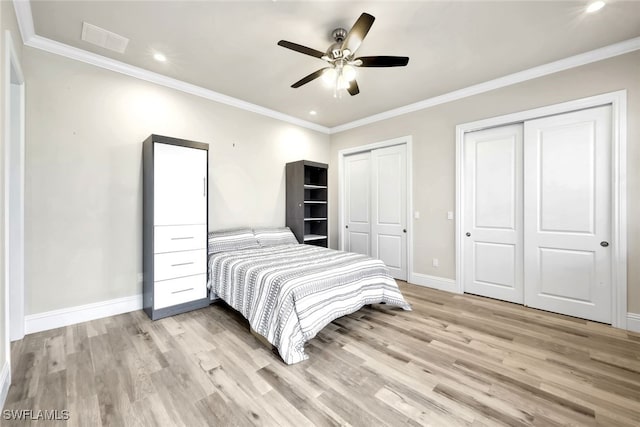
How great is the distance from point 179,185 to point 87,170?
886 mm

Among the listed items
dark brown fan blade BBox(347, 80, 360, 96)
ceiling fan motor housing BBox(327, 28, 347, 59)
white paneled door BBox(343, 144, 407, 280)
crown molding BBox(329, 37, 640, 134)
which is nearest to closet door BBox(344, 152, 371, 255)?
white paneled door BBox(343, 144, 407, 280)

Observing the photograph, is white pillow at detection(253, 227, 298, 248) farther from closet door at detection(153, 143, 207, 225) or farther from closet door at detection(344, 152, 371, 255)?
closet door at detection(344, 152, 371, 255)

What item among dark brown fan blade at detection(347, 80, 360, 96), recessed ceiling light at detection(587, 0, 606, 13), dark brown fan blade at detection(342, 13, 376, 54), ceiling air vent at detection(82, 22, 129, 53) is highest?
recessed ceiling light at detection(587, 0, 606, 13)

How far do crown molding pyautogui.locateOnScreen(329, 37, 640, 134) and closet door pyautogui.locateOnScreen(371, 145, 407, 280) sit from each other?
0.58 meters

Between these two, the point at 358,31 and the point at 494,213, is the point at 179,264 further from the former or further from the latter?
the point at 494,213

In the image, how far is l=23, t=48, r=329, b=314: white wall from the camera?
2424 millimetres

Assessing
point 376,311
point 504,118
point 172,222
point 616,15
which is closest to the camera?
point 616,15

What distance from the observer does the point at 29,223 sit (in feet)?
7.79

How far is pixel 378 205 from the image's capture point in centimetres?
447

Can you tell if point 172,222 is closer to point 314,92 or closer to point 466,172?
point 314,92

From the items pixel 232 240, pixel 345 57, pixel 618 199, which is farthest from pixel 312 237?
pixel 618 199

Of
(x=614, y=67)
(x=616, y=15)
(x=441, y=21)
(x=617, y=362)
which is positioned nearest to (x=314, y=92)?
(x=441, y=21)

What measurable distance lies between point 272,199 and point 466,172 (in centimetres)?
291

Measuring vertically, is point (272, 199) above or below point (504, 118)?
below
